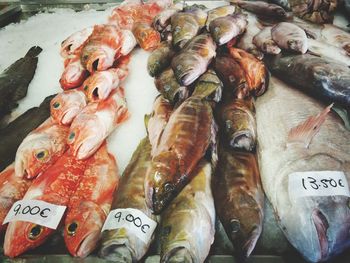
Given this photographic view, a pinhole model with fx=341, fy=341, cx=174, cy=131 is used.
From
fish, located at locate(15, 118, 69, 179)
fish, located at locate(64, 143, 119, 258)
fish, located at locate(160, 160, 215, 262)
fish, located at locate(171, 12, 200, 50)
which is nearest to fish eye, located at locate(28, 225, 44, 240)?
fish, located at locate(64, 143, 119, 258)

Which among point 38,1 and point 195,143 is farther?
point 38,1

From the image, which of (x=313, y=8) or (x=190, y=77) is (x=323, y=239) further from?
(x=313, y=8)

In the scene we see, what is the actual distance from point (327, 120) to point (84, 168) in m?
1.36

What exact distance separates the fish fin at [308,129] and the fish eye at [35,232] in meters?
1.27

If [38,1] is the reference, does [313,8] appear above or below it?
below

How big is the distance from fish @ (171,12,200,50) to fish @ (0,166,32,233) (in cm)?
137

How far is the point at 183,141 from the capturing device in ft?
5.32

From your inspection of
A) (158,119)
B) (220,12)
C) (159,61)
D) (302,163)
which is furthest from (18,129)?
(220,12)

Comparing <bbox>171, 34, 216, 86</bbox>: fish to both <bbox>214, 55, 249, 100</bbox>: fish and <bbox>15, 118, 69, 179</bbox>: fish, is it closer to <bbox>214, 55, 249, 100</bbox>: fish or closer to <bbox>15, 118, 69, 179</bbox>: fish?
<bbox>214, 55, 249, 100</bbox>: fish

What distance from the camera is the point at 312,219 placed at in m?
1.34

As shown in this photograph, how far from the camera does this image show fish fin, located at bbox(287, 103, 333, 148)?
1668mm

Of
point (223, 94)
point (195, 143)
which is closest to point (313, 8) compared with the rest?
point (223, 94)

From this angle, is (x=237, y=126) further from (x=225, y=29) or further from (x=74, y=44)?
(x=74, y=44)

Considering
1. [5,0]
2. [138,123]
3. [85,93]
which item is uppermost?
[5,0]
